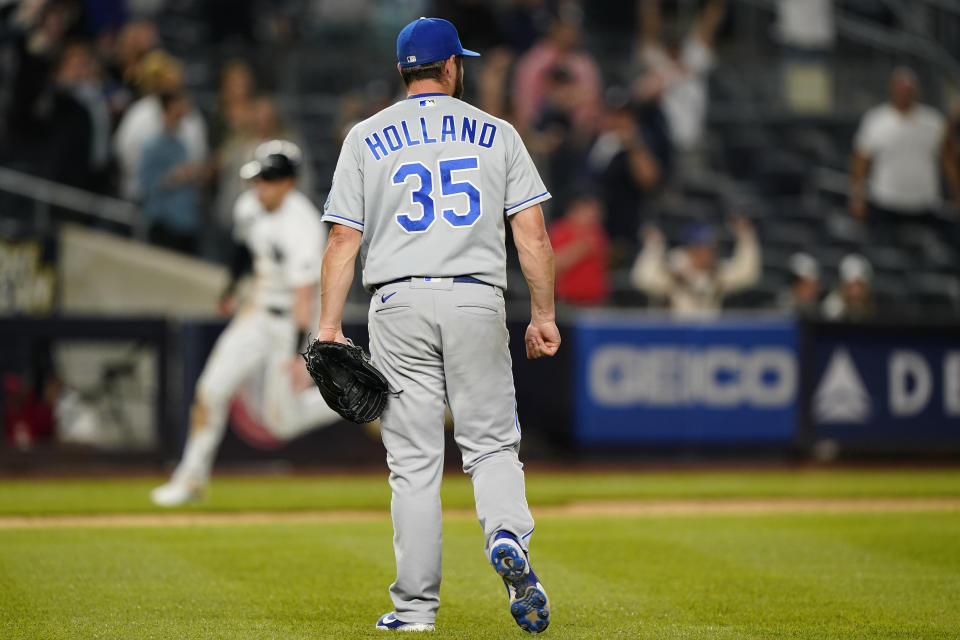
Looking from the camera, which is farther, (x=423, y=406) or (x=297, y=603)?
(x=297, y=603)

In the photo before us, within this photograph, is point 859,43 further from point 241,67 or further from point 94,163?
point 94,163

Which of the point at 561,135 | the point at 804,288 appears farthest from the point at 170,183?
the point at 804,288

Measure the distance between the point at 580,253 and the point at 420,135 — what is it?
30.6 ft

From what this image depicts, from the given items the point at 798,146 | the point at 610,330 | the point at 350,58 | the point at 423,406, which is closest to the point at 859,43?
the point at 798,146

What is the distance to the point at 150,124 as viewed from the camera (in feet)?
48.4

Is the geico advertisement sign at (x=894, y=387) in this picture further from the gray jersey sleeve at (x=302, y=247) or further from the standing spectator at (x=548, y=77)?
the gray jersey sleeve at (x=302, y=247)

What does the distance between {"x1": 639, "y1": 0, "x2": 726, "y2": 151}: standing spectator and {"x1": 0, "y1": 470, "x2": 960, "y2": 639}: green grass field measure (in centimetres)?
722

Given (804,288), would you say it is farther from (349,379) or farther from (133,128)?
(349,379)

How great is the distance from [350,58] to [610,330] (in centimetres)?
638

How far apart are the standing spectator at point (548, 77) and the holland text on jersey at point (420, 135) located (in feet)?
35.3

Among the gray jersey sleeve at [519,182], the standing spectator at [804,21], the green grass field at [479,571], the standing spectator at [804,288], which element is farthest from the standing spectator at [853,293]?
the gray jersey sleeve at [519,182]

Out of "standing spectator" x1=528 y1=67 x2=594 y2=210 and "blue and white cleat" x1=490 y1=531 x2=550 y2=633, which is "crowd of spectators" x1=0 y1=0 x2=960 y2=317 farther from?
"blue and white cleat" x1=490 y1=531 x2=550 y2=633

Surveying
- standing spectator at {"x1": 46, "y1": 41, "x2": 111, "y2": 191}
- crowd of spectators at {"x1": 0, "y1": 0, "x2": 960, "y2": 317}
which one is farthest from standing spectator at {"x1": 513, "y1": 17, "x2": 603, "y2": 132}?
standing spectator at {"x1": 46, "y1": 41, "x2": 111, "y2": 191}

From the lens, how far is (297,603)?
246 inches
